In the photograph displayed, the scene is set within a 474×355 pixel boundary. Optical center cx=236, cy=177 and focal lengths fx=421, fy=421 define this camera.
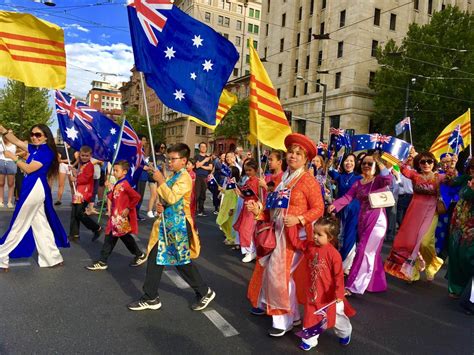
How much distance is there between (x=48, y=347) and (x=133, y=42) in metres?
2.98

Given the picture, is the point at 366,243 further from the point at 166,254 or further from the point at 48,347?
the point at 48,347

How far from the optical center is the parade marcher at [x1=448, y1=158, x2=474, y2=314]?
4.92m

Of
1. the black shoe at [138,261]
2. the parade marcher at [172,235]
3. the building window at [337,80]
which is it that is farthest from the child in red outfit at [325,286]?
the building window at [337,80]

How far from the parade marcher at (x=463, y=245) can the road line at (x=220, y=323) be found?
2.85 metres

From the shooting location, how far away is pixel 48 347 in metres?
3.36

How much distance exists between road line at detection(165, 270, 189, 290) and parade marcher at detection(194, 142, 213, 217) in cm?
610

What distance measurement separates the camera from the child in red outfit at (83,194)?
721 cm

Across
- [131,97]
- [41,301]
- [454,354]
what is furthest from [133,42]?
[131,97]

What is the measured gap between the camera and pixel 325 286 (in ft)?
12.0

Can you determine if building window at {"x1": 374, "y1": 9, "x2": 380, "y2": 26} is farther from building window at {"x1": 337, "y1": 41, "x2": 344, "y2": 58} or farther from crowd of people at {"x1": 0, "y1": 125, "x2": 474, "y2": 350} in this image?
crowd of people at {"x1": 0, "y1": 125, "x2": 474, "y2": 350}

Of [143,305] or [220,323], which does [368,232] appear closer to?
[220,323]

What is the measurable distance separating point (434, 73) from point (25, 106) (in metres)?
37.0

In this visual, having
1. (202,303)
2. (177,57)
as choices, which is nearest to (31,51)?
(177,57)

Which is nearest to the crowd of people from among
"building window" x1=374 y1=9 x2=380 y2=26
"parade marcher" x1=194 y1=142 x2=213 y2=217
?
"parade marcher" x1=194 y1=142 x2=213 y2=217
